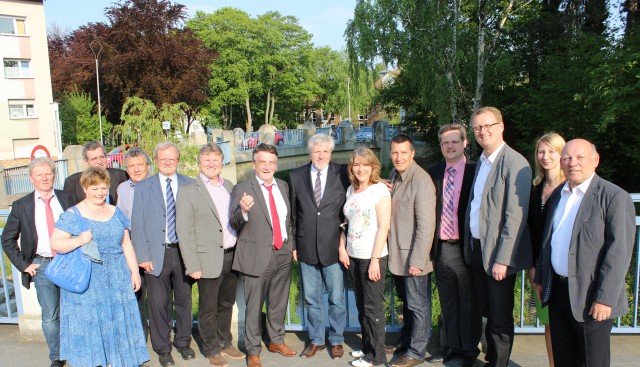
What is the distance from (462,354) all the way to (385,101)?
74.8ft

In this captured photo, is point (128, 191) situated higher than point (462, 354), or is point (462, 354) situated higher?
point (128, 191)

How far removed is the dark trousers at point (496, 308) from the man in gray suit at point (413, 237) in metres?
0.41

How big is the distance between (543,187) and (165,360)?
139 inches

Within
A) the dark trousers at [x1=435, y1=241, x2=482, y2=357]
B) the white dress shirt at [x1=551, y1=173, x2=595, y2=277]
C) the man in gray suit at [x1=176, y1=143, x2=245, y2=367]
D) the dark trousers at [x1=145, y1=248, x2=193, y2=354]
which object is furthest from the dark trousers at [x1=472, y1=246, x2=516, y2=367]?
the dark trousers at [x1=145, y1=248, x2=193, y2=354]

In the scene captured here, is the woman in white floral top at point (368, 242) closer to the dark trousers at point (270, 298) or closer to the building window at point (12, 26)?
the dark trousers at point (270, 298)

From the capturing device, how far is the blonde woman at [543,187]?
3.53 metres

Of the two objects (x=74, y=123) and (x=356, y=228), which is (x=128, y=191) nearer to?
(x=356, y=228)

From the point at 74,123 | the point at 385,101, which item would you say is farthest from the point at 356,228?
the point at 74,123

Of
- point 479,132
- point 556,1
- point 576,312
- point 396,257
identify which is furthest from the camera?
point 556,1

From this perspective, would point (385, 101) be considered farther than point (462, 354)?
Yes

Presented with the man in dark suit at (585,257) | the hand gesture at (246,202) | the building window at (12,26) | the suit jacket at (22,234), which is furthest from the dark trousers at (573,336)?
the building window at (12,26)

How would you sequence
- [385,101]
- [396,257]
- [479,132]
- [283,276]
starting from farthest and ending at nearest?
[385,101]
[283,276]
[396,257]
[479,132]

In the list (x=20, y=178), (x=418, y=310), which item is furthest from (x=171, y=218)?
(x=20, y=178)

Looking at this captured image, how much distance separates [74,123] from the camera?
28.8 meters
